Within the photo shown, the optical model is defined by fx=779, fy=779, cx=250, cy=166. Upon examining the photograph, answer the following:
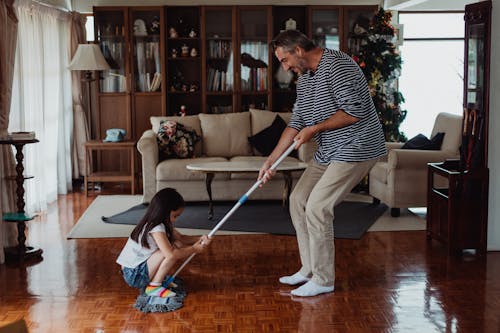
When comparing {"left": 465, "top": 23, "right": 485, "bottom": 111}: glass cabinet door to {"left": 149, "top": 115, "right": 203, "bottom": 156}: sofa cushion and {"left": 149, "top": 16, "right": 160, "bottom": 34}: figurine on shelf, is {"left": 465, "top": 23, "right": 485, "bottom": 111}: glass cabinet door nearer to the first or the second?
{"left": 149, "top": 115, "right": 203, "bottom": 156}: sofa cushion

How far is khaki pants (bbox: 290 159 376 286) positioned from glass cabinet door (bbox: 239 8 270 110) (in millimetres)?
4374

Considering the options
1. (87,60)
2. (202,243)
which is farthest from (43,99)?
(202,243)

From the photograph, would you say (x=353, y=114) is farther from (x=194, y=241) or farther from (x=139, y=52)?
(x=139, y=52)

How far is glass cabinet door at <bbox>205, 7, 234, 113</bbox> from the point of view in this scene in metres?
8.80

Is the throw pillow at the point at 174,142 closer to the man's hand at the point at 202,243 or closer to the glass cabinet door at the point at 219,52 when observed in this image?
the glass cabinet door at the point at 219,52

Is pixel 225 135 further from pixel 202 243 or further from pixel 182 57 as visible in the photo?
pixel 202 243

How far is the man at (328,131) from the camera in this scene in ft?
14.1

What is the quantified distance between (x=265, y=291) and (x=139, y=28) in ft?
16.1

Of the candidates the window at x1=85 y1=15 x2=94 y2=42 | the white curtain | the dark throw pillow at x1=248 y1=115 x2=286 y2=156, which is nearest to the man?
the white curtain

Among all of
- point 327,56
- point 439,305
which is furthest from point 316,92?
point 439,305

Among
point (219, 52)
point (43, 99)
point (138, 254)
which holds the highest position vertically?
point (219, 52)

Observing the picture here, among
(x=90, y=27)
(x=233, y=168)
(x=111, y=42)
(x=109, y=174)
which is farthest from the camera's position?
(x=90, y=27)

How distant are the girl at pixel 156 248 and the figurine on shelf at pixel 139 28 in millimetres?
4680

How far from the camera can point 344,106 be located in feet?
14.1
